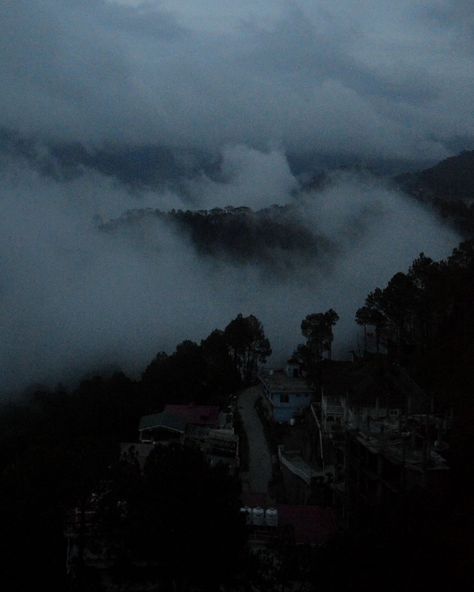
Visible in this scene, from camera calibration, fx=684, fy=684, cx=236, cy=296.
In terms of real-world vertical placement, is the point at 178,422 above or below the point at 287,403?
below

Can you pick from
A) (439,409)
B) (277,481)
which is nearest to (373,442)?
(439,409)

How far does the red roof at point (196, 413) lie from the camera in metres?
19.2

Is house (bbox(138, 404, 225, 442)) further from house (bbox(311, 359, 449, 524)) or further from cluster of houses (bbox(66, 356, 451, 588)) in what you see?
house (bbox(311, 359, 449, 524))

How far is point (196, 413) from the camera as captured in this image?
19.7m

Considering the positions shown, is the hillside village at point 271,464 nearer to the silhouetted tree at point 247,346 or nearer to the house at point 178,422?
the house at point 178,422

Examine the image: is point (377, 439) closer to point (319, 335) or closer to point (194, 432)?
point (194, 432)

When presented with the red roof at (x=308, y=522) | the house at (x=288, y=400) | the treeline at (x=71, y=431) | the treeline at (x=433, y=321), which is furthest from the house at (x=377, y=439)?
the treeline at (x=71, y=431)

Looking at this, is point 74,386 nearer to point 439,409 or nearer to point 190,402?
point 190,402

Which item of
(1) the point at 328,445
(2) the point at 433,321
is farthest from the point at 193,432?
(2) the point at 433,321

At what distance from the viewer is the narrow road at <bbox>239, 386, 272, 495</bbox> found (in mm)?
16144

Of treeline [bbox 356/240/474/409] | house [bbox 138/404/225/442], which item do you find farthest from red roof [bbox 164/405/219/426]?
treeline [bbox 356/240/474/409]

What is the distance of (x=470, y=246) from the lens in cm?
2078

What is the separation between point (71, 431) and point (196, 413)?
3.61 m

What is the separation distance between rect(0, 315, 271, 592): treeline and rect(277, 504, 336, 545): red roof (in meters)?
3.39
